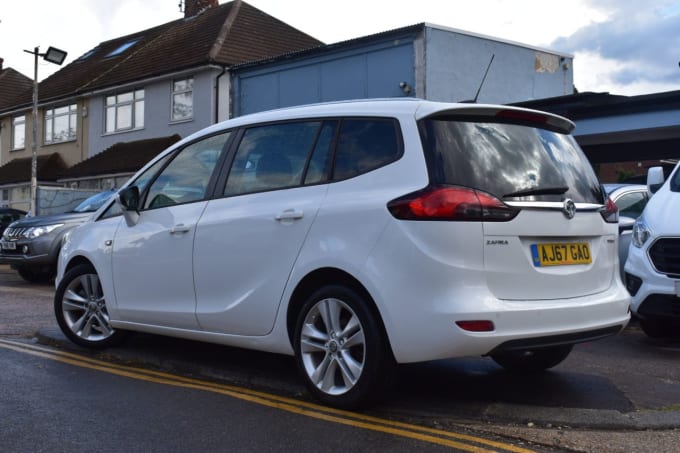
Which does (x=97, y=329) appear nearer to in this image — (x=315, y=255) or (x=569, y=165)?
(x=315, y=255)

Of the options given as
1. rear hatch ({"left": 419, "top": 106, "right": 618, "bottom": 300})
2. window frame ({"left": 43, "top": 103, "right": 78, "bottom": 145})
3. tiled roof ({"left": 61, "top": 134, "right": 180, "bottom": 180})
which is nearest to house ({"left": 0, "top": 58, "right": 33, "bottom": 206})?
window frame ({"left": 43, "top": 103, "right": 78, "bottom": 145})

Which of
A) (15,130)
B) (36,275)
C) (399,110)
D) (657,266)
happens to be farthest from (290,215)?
(15,130)

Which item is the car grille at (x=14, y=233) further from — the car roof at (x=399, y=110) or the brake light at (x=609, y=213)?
the brake light at (x=609, y=213)

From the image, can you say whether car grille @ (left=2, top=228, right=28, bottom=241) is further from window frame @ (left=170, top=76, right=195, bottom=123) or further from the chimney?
the chimney

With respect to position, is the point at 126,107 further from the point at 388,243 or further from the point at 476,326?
the point at 476,326

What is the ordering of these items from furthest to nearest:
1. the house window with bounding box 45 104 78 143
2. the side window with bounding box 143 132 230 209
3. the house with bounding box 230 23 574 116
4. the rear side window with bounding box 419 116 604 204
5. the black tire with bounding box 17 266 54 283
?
the house window with bounding box 45 104 78 143, the house with bounding box 230 23 574 116, the black tire with bounding box 17 266 54 283, the side window with bounding box 143 132 230 209, the rear side window with bounding box 419 116 604 204

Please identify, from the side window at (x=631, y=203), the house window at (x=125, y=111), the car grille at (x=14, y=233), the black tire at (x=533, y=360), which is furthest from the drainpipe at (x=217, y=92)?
the black tire at (x=533, y=360)

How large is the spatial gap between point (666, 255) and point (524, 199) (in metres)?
3.13

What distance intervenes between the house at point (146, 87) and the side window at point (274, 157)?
22.5m

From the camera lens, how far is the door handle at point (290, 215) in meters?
5.02

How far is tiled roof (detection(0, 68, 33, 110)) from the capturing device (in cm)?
4325

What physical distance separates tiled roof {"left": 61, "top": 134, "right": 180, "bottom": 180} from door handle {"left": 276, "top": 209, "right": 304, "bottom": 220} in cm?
2376

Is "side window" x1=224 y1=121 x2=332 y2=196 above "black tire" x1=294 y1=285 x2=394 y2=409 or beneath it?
above

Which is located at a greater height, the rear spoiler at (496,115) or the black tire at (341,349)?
the rear spoiler at (496,115)
